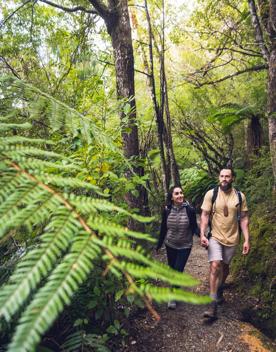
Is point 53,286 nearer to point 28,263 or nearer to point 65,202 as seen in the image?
point 28,263

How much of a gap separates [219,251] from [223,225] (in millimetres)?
363

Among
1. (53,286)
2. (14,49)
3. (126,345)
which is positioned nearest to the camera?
(53,286)

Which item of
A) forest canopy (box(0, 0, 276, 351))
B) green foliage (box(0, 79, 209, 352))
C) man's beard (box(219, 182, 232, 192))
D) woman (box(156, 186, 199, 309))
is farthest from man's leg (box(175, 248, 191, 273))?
green foliage (box(0, 79, 209, 352))

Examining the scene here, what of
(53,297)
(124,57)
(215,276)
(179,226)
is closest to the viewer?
(53,297)

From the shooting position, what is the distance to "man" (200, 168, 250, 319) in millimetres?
4098

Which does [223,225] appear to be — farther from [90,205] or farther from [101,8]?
[101,8]

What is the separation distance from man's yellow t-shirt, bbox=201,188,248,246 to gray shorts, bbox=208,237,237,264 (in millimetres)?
63

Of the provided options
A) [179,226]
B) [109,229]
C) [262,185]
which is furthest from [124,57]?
[109,229]

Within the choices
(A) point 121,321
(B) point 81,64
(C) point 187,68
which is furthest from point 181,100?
(A) point 121,321

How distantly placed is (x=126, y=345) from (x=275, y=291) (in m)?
2.28

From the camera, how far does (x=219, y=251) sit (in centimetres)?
414

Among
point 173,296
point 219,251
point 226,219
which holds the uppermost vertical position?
point 173,296

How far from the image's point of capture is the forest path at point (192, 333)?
11.5ft

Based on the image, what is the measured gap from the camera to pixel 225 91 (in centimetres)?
1210
